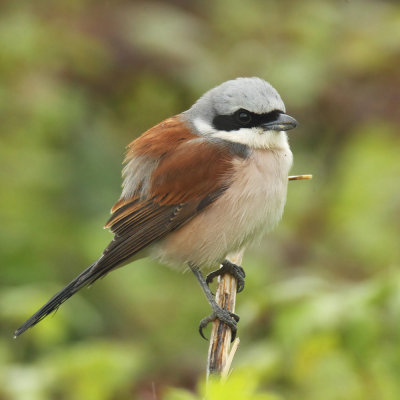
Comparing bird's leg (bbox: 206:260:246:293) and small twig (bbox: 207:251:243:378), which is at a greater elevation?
bird's leg (bbox: 206:260:246:293)

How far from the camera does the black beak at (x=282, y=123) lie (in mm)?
3113

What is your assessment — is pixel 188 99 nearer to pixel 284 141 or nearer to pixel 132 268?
pixel 132 268

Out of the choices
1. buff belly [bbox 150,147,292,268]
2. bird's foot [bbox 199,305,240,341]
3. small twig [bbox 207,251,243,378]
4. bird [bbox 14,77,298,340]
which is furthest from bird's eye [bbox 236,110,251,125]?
bird's foot [bbox 199,305,240,341]

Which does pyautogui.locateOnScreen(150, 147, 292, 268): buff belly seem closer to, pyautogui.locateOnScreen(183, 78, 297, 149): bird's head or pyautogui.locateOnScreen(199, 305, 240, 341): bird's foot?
pyautogui.locateOnScreen(183, 78, 297, 149): bird's head

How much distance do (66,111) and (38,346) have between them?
87.5 inches

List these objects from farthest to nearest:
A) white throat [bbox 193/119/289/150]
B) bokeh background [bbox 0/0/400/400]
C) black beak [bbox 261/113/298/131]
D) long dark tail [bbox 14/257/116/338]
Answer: bokeh background [bbox 0/0/400/400] < white throat [bbox 193/119/289/150] < black beak [bbox 261/113/298/131] < long dark tail [bbox 14/257/116/338]

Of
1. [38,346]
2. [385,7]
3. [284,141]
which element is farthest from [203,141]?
[385,7]

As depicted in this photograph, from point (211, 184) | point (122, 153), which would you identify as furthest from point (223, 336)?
point (122, 153)

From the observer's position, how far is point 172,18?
578 centimetres

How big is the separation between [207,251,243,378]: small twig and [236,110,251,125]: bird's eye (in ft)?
1.96

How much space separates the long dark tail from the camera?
2881mm

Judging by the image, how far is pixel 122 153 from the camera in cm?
552

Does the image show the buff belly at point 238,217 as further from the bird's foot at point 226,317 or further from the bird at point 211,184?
the bird's foot at point 226,317

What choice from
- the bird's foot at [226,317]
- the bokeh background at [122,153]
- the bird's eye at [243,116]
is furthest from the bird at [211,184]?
the bokeh background at [122,153]
